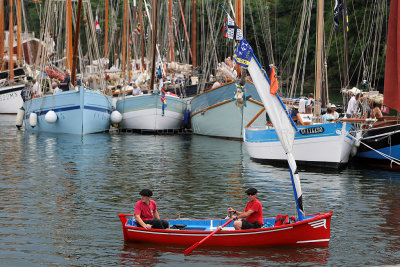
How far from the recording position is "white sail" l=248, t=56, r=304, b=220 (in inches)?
709

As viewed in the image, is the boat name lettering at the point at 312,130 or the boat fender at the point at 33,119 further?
the boat fender at the point at 33,119

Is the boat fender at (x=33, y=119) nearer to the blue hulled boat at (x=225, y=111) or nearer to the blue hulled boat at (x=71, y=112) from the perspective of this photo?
the blue hulled boat at (x=71, y=112)

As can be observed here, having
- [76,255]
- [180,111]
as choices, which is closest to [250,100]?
[180,111]

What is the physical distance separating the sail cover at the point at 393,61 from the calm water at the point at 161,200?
132 inches

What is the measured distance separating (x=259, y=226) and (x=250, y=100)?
88.2 ft

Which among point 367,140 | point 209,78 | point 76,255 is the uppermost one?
point 209,78

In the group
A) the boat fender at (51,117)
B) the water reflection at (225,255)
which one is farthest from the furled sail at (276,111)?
the boat fender at (51,117)

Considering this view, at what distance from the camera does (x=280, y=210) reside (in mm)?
22578

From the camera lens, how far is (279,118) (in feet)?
59.8

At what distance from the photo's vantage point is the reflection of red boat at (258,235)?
57.5 ft

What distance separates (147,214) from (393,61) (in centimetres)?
1331

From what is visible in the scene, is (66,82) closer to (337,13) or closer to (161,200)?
(337,13)

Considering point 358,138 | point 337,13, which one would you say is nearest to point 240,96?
point 337,13

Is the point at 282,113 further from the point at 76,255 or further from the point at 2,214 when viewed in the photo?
the point at 2,214
